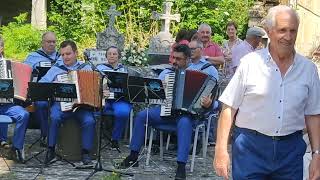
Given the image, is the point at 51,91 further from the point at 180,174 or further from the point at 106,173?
the point at 180,174

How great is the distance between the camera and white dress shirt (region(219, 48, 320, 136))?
348cm

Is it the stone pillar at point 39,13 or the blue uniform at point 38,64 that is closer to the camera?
the blue uniform at point 38,64

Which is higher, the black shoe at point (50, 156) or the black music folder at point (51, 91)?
the black music folder at point (51, 91)

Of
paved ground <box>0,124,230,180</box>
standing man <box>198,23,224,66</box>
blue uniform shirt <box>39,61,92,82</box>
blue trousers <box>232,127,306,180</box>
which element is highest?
standing man <box>198,23,224,66</box>

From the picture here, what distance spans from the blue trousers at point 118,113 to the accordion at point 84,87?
707 mm

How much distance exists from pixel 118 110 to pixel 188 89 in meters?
1.37

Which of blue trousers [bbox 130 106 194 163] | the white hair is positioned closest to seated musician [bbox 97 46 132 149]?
blue trousers [bbox 130 106 194 163]

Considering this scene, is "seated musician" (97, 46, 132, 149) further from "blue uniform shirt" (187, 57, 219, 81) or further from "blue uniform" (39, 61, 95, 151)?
"blue uniform shirt" (187, 57, 219, 81)

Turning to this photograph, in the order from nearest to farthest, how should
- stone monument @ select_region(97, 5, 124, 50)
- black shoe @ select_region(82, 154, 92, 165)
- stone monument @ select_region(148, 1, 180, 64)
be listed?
black shoe @ select_region(82, 154, 92, 165) → stone monument @ select_region(148, 1, 180, 64) → stone monument @ select_region(97, 5, 124, 50)

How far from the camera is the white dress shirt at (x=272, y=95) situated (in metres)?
3.48

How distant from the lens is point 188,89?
6586 millimetres

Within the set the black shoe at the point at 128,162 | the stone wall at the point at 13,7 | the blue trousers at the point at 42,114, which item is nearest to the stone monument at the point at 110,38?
the blue trousers at the point at 42,114

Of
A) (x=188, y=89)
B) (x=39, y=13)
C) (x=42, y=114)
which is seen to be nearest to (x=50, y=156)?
(x=42, y=114)

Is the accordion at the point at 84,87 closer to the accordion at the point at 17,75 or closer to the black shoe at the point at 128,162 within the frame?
the accordion at the point at 17,75
